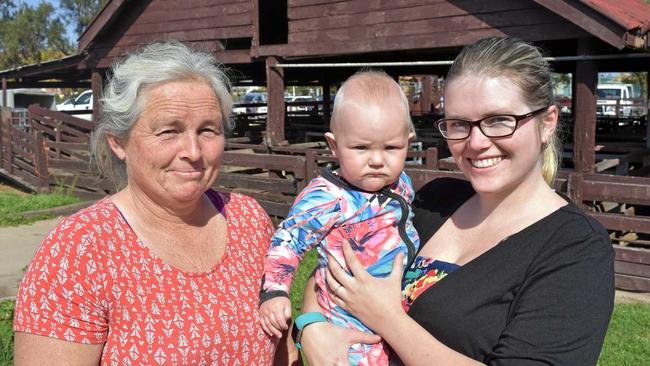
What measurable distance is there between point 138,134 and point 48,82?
20.0 meters

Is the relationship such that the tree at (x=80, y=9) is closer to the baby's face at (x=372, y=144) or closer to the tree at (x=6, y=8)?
the tree at (x=6, y=8)

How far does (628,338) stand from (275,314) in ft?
13.7

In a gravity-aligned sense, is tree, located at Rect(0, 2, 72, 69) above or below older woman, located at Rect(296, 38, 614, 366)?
above

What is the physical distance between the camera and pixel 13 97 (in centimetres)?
3366

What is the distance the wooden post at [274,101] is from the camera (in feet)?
37.1

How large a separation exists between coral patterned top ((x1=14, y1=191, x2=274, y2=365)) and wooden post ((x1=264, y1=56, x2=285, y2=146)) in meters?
9.15

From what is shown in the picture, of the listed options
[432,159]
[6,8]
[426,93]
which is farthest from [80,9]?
[432,159]

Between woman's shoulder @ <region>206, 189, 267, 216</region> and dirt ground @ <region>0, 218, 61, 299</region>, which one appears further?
dirt ground @ <region>0, 218, 61, 299</region>

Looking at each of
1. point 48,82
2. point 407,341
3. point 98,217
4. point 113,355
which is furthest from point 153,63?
point 48,82

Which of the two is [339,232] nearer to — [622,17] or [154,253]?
[154,253]

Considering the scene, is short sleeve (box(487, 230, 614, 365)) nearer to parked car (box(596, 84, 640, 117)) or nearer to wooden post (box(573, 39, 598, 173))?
wooden post (box(573, 39, 598, 173))

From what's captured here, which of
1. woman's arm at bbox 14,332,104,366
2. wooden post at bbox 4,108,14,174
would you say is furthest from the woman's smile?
wooden post at bbox 4,108,14,174

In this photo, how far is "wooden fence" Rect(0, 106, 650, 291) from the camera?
6961 millimetres

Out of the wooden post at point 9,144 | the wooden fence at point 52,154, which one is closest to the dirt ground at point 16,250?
the wooden fence at point 52,154
